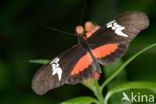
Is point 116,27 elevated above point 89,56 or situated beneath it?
elevated above

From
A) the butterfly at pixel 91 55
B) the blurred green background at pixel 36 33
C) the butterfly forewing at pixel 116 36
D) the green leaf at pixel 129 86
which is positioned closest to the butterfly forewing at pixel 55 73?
the butterfly at pixel 91 55

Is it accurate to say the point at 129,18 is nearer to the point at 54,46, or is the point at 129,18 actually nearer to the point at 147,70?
the point at 147,70

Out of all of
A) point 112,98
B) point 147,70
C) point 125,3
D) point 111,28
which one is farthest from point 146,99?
point 125,3

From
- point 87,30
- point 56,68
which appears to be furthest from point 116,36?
point 56,68

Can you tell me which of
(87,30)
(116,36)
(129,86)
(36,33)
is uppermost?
(36,33)

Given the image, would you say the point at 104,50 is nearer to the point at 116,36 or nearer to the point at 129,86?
the point at 116,36

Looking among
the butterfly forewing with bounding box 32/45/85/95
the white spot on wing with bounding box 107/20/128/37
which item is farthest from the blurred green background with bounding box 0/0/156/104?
the butterfly forewing with bounding box 32/45/85/95

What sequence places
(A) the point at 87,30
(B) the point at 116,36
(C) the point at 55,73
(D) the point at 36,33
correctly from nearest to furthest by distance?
(C) the point at 55,73, (B) the point at 116,36, (A) the point at 87,30, (D) the point at 36,33
